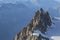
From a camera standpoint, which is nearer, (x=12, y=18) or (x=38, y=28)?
(x=38, y=28)

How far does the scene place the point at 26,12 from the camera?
18500 mm

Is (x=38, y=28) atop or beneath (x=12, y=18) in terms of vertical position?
beneath

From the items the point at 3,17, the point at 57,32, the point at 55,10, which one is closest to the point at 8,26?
the point at 3,17

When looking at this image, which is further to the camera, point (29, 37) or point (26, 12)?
point (26, 12)

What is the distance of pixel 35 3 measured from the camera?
19.1m

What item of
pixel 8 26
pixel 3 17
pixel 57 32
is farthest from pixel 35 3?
pixel 57 32

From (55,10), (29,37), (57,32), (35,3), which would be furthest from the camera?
(35,3)

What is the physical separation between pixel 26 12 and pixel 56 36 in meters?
7.45

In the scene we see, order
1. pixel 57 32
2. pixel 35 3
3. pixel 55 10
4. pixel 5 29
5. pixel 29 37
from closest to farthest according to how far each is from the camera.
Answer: pixel 29 37 < pixel 57 32 < pixel 5 29 < pixel 55 10 < pixel 35 3

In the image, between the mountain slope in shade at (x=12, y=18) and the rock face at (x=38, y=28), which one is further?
the mountain slope in shade at (x=12, y=18)

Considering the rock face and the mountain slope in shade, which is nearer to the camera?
the rock face

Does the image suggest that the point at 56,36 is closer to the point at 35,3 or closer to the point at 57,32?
the point at 57,32

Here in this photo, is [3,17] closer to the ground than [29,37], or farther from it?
farther from it

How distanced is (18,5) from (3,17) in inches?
97.9
